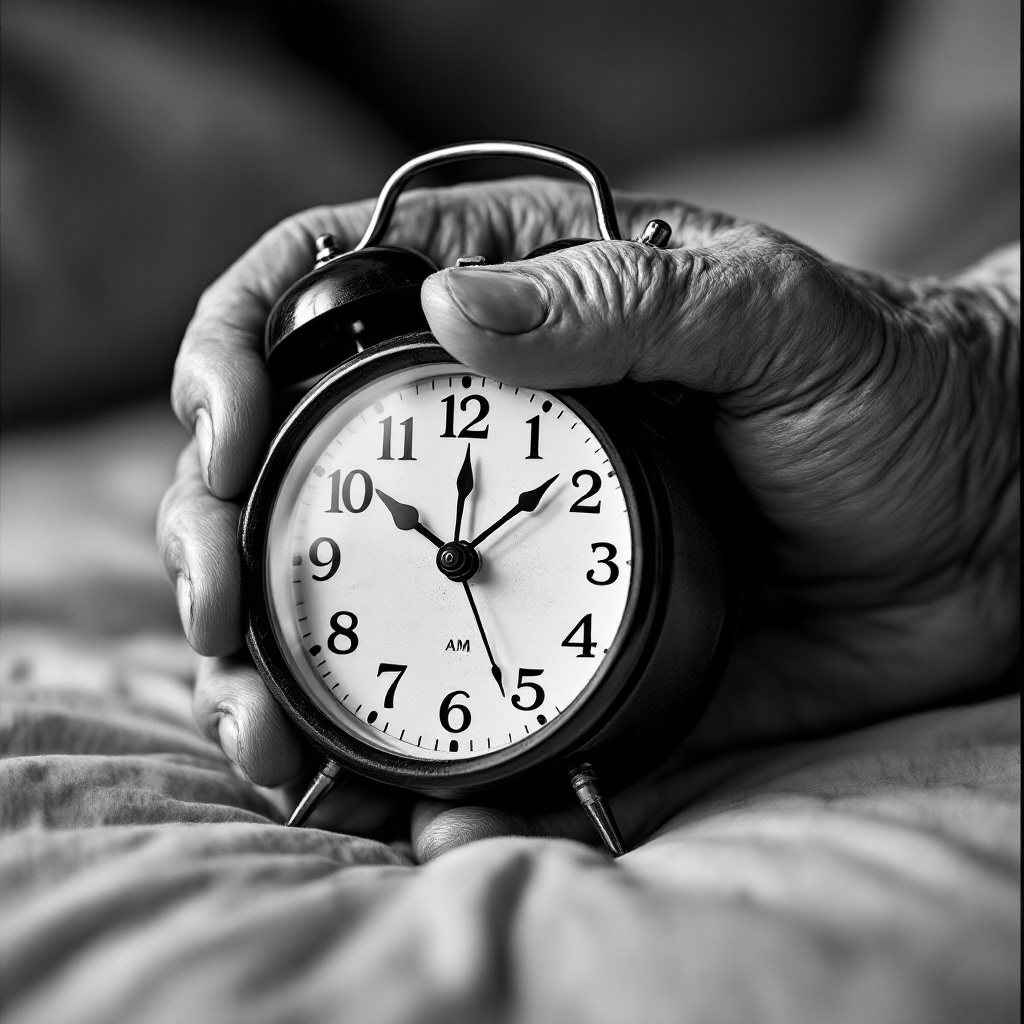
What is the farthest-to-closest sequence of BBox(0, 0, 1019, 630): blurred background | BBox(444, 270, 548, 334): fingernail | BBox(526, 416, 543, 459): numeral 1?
BBox(0, 0, 1019, 630): blurred background
BBox(526, 416, 543, 459): numeral 1
BBox(444, 270, 548, 334): fingernail

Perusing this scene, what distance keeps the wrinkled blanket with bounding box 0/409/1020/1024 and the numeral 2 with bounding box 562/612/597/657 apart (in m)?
0.16

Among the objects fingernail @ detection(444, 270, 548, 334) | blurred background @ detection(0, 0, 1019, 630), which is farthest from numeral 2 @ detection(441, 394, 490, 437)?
blurred background @ detection(0, 0, 1019, 630)

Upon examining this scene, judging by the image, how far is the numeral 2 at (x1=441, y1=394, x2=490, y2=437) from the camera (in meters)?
0.95

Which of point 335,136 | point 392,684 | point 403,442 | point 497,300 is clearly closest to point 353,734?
point 392,684

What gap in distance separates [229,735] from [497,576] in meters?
0.30

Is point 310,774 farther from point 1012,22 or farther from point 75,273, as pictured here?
point 1012,22

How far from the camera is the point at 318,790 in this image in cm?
96

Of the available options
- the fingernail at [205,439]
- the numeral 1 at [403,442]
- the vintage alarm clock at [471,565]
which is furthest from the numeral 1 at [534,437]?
the fingernail at [205,439]

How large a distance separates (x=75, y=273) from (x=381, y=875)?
126 centimetres

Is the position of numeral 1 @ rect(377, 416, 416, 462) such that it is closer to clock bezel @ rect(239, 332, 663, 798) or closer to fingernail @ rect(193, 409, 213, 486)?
clock bezel @ rect(239, 332, 663, 798)

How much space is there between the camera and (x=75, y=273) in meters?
1.69

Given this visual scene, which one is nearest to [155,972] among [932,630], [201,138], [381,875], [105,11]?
[381,875]

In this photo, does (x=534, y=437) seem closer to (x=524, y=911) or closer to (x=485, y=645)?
(x=485, y=645)

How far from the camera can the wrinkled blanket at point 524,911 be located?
1.92 ft
